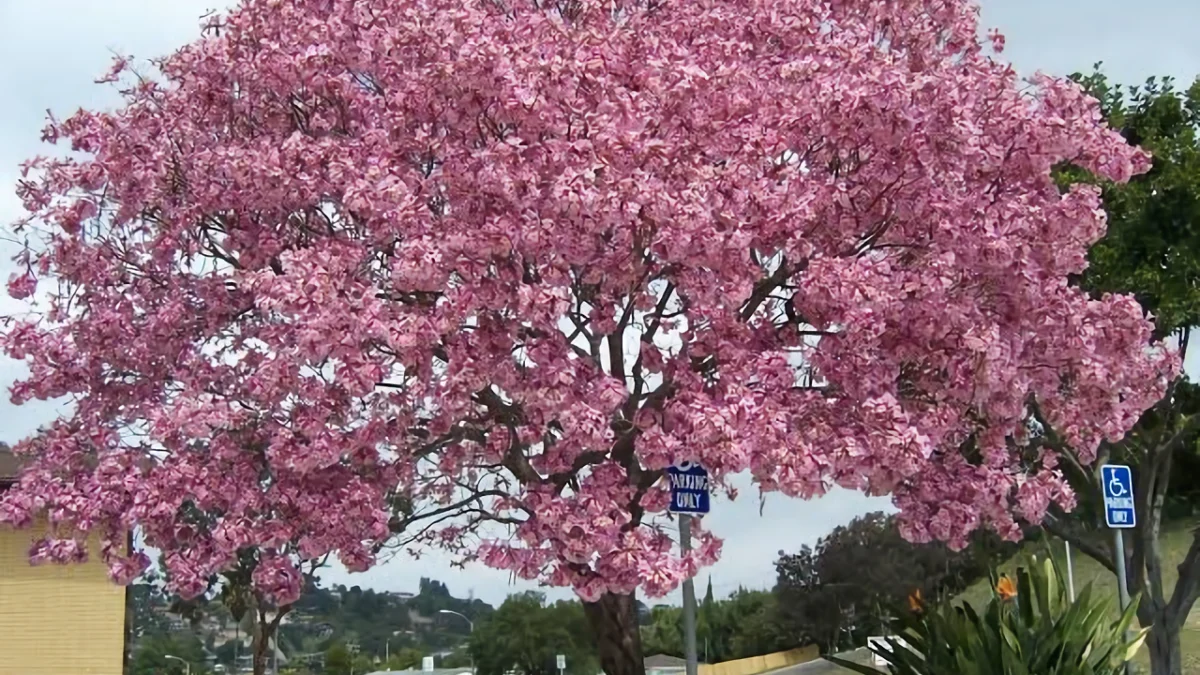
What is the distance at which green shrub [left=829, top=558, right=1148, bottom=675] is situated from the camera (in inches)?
443

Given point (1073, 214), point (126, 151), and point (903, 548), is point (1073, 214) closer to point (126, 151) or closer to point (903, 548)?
point (126, 151)

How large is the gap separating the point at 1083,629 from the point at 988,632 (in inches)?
35.7

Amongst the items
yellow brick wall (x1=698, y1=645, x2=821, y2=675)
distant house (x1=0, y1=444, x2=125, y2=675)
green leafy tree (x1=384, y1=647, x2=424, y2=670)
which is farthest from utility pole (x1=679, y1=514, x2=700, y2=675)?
yellow brick wall (x1=698, y1=645, x2=821, y2=675)

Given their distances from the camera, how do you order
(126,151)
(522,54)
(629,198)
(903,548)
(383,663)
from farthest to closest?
1. (903,548)
2. (383,663)
3. (126,151)
4. (522,54)
5. (629,198)

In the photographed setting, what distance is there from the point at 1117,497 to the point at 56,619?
17.9m

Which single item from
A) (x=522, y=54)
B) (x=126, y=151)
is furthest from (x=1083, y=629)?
(x=126, y=151)

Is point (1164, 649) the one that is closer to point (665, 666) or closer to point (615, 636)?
point (665, 666)

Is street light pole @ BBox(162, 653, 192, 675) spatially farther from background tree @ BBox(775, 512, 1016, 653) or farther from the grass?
background tree @ BBox(775, 512, 1016, 653)

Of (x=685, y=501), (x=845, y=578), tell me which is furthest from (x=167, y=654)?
(x=845, y=578)

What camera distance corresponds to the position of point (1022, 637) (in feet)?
37.9

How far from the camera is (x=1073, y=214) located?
891 centimetres

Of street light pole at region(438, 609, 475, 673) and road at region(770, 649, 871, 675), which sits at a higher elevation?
street light pole at region(438, 609, 475, 673)

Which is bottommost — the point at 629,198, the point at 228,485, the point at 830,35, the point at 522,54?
the point at 228,485

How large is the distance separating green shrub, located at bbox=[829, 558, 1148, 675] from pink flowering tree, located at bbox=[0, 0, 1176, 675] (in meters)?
2.10
